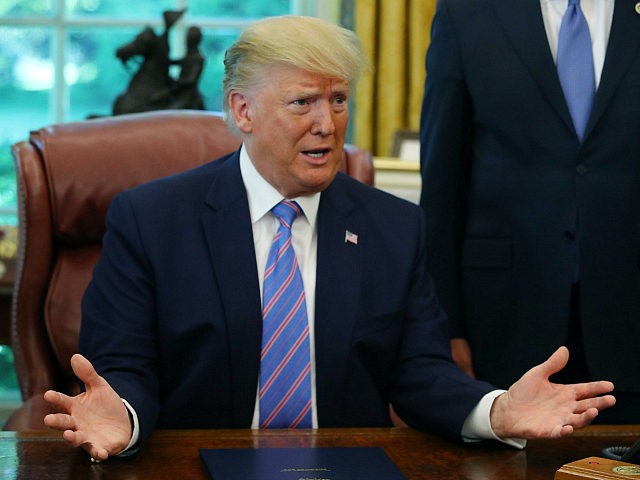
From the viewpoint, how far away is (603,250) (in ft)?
7.62

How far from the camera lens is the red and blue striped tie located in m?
1.97

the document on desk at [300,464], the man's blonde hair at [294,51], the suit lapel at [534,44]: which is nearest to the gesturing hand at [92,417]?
the document on desk at [300,464]

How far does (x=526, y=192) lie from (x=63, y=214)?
3.50 ft

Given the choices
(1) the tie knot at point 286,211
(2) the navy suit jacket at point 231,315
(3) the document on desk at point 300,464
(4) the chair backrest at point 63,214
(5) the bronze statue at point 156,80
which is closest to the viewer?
(3) the document on desk at point 300,464

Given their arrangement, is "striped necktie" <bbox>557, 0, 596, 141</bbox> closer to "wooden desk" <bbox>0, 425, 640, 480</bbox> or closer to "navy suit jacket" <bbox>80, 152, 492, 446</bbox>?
"navy suit jacket" <bbox>80, 152, 492, 446</bbox>

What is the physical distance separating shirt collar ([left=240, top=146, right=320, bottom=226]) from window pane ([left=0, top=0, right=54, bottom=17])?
2829 millimetres

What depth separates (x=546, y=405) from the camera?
5.63 ft

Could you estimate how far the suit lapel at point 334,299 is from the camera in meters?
2.01

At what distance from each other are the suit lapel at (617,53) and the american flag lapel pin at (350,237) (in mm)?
574

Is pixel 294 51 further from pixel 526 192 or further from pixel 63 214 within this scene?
pixel 63 214

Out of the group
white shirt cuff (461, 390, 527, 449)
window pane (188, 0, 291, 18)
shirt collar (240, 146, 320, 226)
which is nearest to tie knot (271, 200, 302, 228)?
shirt collar (240, 146, 320, 226)

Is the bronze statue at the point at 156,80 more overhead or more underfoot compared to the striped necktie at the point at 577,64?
more underfoot

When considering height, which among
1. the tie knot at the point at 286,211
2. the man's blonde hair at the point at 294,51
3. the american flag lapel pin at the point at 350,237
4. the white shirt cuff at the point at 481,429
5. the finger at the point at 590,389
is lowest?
the white shirt cuff at the point at 481,429

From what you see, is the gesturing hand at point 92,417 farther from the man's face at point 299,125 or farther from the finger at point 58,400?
the man's face at point 299,125
